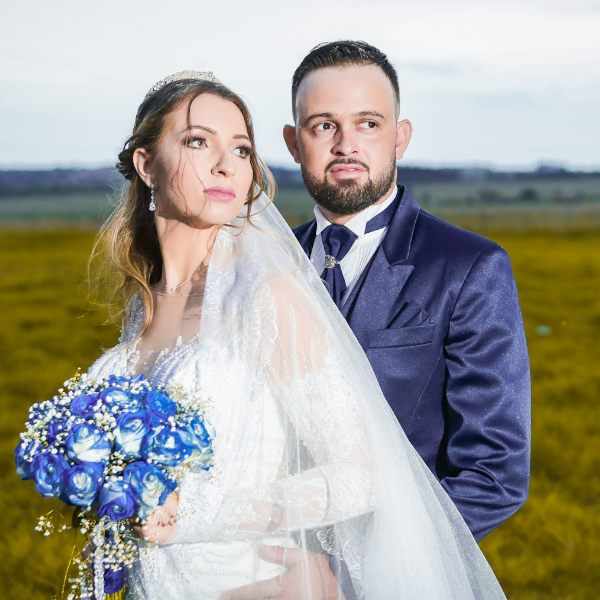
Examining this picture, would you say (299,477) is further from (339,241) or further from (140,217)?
(140,217)

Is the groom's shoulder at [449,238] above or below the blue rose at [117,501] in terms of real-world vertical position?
above

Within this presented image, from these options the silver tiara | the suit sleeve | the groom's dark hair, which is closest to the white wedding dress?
the suit sleeve

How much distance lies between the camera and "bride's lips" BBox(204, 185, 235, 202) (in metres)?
3.07

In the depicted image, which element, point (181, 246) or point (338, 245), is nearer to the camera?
point (181, 246)

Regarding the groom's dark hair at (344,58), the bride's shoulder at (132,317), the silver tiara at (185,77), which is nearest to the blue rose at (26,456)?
the bride's shoulder at (132,317)

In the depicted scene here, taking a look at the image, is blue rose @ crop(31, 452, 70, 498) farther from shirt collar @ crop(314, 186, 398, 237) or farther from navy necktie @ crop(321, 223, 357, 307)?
shirt collar @ crop(314, 186, 398, 237)

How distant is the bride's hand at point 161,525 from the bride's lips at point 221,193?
1.17 metres

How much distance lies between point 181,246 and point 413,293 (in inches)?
40.8

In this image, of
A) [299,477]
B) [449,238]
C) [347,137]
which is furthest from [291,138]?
[299,477]

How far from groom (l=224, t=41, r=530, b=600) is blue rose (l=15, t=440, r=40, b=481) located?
0.87 metres

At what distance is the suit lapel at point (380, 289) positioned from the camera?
3291 millimetres

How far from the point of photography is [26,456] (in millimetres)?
2582

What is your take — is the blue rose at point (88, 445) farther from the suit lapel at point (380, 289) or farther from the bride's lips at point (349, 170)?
the bride's lips at point (349, 170)

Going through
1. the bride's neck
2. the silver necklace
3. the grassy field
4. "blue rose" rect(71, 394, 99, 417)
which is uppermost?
the bride's neck
